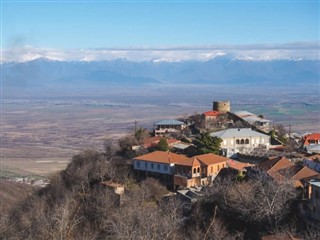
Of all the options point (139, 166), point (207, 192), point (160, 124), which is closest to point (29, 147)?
point (160, 124)

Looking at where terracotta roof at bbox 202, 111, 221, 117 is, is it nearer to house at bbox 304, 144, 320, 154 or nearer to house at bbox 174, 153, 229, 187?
house at bbox 304, 144, 320, 154

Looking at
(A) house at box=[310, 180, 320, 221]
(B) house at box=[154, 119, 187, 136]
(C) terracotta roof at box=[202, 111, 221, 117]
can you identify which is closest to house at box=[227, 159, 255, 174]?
(A) house at box=[310, 180, 320, 221]

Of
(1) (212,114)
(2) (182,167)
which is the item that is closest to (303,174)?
(2) (182,167)

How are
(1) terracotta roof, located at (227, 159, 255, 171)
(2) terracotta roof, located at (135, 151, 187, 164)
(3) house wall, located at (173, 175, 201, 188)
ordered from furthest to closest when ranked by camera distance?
1. (2) terracotta roof, located at (135, 151, 187, 164)
2. (1) terracotta roof, located at (227, 159, 255, 171)
3. (3) house wall, located at (173, 175, 201, 188)

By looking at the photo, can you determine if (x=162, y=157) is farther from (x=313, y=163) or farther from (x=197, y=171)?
(x=313, y=163)

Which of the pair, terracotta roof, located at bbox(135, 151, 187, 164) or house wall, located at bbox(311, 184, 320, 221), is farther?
terracotta roof, located at bbox(135, 151, 187, 164)
